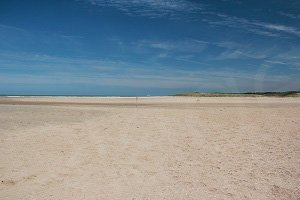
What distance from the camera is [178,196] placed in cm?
674

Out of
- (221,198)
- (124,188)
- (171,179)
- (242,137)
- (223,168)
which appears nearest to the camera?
(221,198)

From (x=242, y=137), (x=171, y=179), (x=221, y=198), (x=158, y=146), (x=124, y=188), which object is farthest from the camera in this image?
(x=242, y=137)

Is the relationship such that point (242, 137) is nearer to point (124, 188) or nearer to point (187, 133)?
point (187, 133)

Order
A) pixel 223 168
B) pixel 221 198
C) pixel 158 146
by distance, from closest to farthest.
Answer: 1. pixel 221 198
2. pixel 223 168
3. pixel 158 146

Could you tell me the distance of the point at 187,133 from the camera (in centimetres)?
1471

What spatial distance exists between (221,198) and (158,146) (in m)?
5.18

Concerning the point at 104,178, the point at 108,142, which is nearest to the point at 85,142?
the point at 108,142

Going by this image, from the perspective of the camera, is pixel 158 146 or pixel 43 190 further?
pixel 158 146

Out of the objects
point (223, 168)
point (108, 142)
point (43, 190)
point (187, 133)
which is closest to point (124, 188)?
point (43, 190)

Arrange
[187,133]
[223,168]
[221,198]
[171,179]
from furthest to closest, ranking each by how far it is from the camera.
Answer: [187,133] → [223,168] → [171,179] → [221,198]

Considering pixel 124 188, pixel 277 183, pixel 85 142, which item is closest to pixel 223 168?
pixel 277 183

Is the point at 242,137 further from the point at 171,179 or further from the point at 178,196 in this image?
the point at 178,196

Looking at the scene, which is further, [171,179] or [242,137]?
[242,137]

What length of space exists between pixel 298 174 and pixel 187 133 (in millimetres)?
6826
